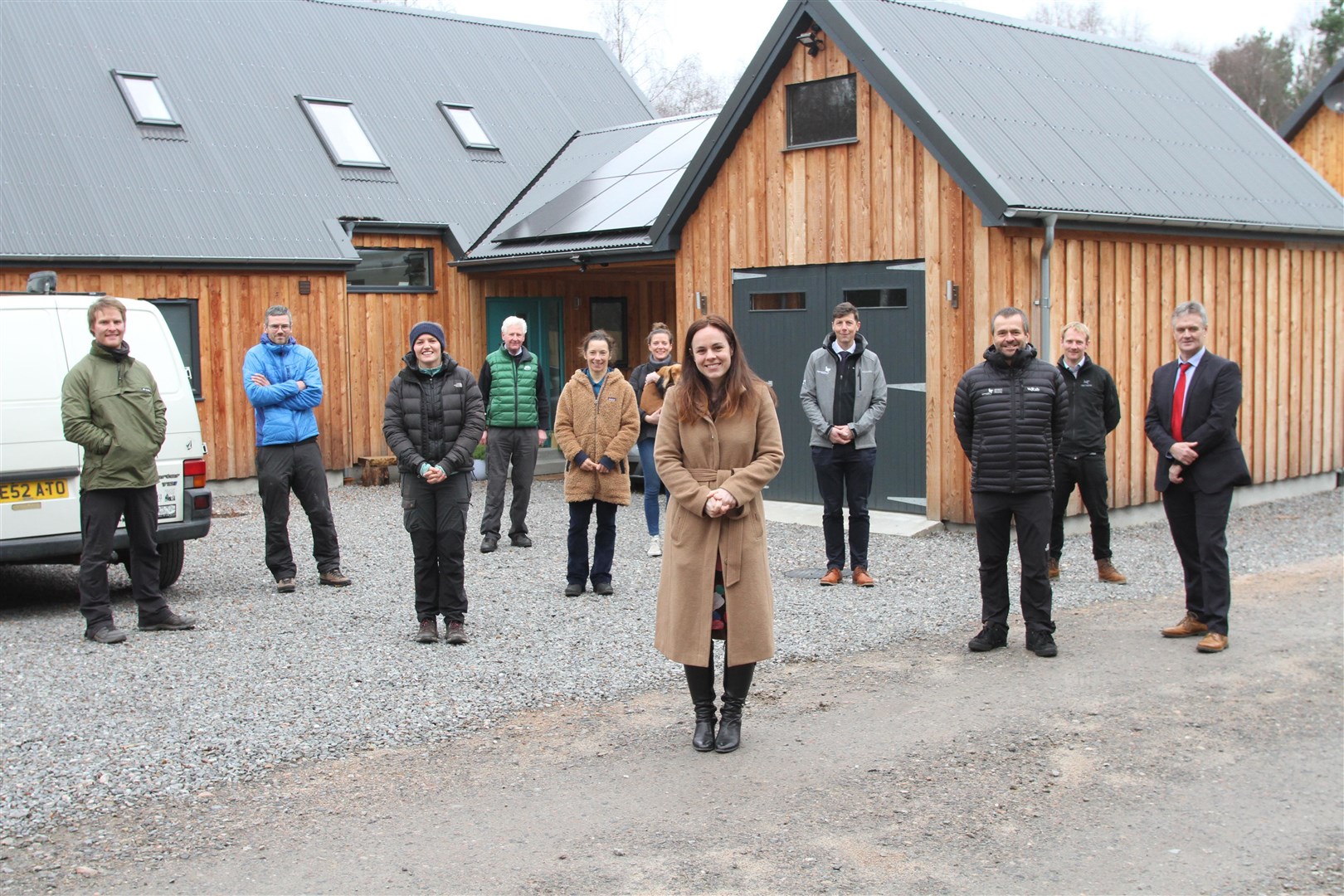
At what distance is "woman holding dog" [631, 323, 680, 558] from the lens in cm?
1069

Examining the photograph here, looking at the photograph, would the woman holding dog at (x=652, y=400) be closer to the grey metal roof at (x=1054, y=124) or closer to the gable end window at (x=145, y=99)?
the grey metal roof at (x=1054, y=124)

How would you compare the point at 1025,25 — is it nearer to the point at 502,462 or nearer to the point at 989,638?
the point at 502,462

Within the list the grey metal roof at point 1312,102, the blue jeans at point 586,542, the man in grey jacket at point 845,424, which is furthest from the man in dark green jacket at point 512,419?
the grey metal roof at point 1312,102

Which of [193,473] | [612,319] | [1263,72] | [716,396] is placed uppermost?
[1263,72]

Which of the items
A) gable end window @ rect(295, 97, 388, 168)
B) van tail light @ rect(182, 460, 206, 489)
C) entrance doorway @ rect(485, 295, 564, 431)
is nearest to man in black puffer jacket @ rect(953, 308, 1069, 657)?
van tail light @ rect(182, 460, 206, 489)

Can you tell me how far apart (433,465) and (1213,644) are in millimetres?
4710

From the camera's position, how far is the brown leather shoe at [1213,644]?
764 cm

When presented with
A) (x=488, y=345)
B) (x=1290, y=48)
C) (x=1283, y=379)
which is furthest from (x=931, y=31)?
(x=1290, y=48)

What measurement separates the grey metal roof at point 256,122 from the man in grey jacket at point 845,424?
364 inches

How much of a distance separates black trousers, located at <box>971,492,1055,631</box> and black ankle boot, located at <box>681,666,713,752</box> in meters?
2.42

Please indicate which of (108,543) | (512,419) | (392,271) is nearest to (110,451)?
(108,543)

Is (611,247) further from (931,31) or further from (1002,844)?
(1002,844)

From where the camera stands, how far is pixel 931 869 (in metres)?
4.57

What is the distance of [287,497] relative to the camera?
9.81 meters
